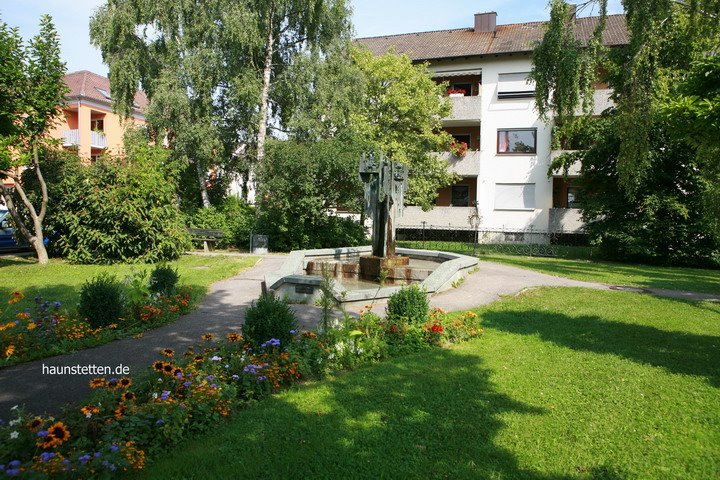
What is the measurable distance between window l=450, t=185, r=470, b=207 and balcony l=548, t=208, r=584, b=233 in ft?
17.9

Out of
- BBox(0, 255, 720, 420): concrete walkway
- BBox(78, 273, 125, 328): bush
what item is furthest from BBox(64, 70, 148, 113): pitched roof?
BBox(78, 273, 125, 328): bush

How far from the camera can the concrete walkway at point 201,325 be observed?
4781 millimetres

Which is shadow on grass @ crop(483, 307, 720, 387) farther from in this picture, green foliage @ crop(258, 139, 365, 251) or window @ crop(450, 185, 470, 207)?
window @ crop(450, 185, 470, 207)

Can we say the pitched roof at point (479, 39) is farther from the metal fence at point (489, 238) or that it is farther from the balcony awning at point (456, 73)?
the metal fence at point (489, 238)

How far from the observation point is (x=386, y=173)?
37.1 ft

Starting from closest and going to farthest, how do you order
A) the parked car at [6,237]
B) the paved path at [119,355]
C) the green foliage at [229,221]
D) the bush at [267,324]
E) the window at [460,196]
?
1. the paved path at [119,355]
2. the bush at [267,324]
3. the parked car at [6,237]
4. the green foliage at [229,221]
5. the window at [460,196]

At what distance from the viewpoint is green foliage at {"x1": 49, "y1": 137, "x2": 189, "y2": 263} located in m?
14.9

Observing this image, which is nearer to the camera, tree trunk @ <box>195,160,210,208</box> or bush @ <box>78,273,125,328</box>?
bush @ <box>78,273,125,328</box>

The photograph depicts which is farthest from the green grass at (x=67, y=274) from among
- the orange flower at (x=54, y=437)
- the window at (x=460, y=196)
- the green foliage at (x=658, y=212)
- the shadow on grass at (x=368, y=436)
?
the window at (x=460, y=196)

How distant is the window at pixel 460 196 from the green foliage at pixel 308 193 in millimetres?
12202

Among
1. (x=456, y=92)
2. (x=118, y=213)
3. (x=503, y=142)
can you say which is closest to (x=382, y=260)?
(x=118, y=213)

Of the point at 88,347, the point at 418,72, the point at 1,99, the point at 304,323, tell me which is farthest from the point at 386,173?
the point at 418,72

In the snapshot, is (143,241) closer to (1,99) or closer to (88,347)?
(1,99)

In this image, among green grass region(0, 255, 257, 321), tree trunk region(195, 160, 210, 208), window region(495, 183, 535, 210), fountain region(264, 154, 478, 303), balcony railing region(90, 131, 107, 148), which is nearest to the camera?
green grass region(0, 255, 257, 321)
